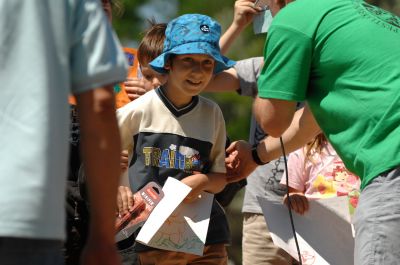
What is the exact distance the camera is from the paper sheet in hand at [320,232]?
192 inches

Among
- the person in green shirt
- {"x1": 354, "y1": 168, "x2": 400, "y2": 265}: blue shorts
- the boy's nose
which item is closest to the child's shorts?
the boy's nose

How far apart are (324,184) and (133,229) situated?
1160 millimetres

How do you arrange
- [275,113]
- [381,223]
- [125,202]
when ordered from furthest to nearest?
1. [125,202]
2. [275,113]
3. [381,223]

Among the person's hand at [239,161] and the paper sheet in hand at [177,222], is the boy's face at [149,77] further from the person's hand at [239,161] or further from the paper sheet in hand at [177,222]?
the paper sheet in hand at [177,222]

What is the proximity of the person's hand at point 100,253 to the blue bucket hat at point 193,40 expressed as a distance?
2.51 m

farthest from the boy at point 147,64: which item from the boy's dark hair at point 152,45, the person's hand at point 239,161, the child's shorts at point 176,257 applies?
the child's shorts at point 176,257

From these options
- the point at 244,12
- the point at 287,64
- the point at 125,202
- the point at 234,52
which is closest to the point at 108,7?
the point at 125,202

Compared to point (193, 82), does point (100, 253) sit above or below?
below

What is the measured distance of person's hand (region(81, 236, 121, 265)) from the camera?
2.71 metres

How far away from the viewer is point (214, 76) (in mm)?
5816

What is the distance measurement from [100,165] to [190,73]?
2.48 meters

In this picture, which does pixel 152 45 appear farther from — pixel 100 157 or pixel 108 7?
pixel 100 157

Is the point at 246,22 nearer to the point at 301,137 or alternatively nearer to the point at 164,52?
the point at 164,52

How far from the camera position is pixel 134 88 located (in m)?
5.71
